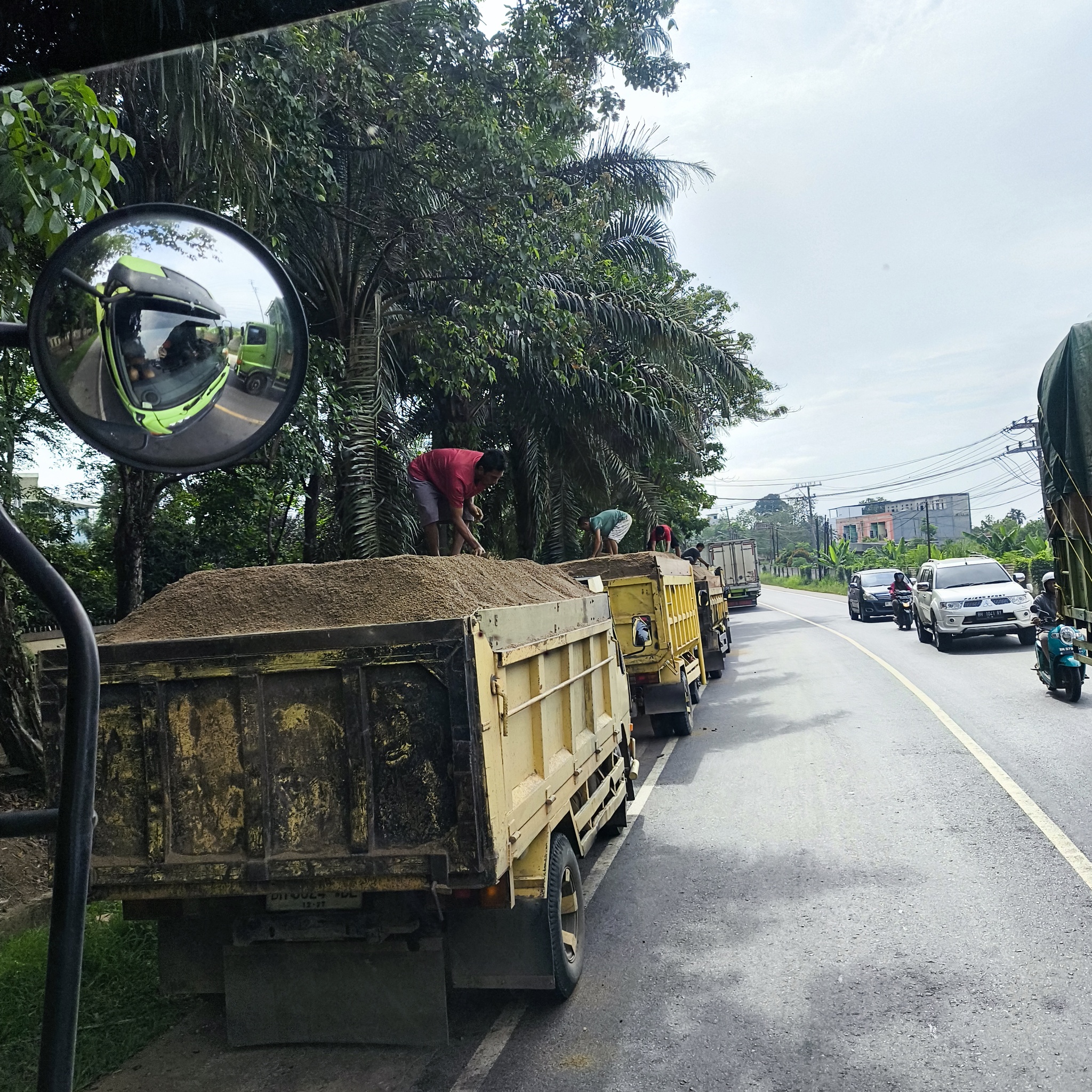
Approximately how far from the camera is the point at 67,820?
1106mm

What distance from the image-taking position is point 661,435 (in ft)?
57.8

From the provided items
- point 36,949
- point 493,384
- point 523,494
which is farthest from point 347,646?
point 523,494

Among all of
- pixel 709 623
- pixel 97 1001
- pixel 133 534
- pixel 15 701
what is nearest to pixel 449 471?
pixel 133 534

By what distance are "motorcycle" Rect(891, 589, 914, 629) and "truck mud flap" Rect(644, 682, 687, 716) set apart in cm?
1560

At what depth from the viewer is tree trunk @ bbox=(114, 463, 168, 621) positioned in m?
9.48

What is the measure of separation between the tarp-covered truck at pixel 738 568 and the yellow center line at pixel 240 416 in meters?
43.2

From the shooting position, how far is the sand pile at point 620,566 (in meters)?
11.3

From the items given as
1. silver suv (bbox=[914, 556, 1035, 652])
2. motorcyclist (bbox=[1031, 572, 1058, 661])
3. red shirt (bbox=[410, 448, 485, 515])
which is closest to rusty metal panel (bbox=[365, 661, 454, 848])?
red shirt (bbox=[410, 448, 485, 515])

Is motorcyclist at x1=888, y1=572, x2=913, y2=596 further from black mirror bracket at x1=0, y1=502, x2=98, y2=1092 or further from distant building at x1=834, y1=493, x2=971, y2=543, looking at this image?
distant building at x1=834, y1=493, x2=971, y2=543

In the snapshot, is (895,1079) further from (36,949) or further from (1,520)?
(36,949)

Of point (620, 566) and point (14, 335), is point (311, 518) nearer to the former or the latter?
point (620, 566)

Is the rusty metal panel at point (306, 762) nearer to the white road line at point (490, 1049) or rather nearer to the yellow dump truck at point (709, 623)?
the white road line at point (490, 1049)

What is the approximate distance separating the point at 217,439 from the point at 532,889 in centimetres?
335

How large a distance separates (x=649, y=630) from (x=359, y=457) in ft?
12.6
